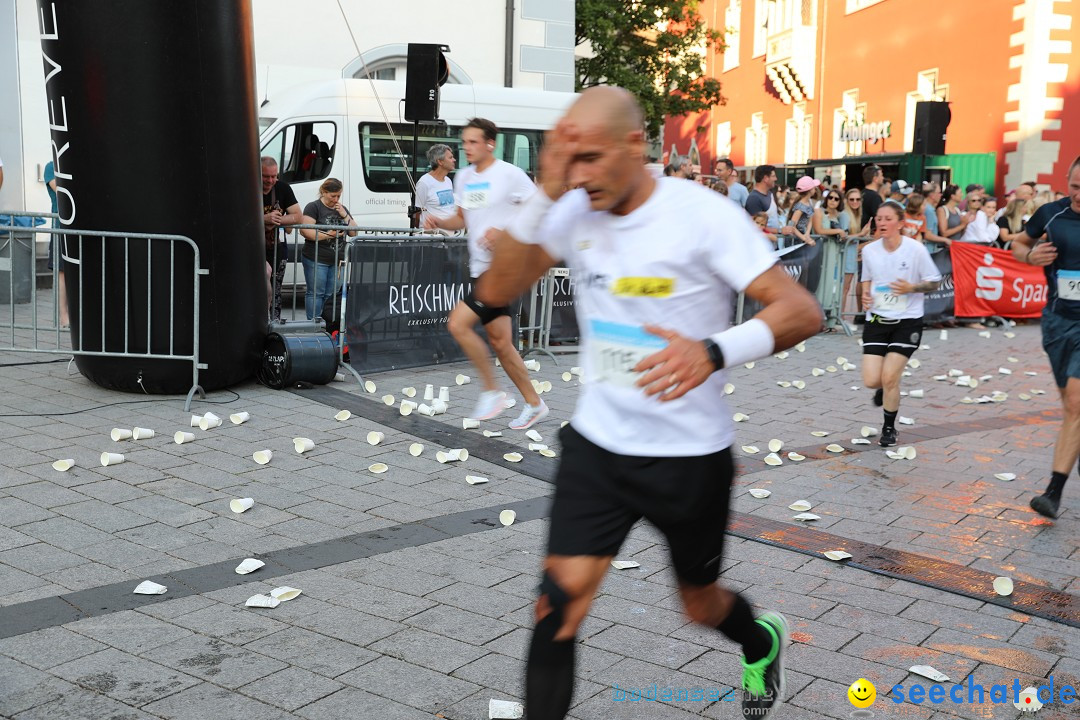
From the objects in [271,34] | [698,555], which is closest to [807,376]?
[698,555]

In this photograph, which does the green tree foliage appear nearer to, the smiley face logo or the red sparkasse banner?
the red sparkasse banner

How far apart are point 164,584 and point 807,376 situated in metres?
7.42

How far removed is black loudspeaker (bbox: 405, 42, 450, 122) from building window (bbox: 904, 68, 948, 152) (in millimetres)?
17014

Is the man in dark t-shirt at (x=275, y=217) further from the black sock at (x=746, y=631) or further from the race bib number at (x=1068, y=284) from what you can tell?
the black sock at (x=746, y=631)

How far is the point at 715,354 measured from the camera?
2.56m

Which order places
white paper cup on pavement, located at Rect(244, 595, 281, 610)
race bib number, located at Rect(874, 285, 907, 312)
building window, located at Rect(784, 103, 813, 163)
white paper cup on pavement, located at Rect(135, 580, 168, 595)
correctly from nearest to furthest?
white paper cup on pavement, located at Rect(244, 595, 281, 610), white paper cup on pavement, located at Rect(135, 580, 168, 595), race bib number, located at Rect(874, 285, 907, 312), building window, located at Rect(784, 103, 813, 163)

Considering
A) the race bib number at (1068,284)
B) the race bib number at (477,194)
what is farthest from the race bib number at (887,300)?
the race bib number at (477,194)

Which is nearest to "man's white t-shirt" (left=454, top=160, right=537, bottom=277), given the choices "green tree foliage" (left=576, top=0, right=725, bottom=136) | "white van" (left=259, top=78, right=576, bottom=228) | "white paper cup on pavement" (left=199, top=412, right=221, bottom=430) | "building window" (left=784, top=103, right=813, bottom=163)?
"white paper cup on pavement" (left=199, top=412, right=221, bottom=430)

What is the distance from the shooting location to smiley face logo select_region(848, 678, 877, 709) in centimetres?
351

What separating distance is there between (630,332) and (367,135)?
1268cm

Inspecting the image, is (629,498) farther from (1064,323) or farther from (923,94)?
(923,94)

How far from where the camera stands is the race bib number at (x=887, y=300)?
766 centimetres

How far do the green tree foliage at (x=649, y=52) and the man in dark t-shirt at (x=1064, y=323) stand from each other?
86.0 feet

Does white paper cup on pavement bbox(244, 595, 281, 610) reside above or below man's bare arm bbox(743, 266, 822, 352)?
below
